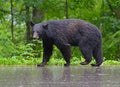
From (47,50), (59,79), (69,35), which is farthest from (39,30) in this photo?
(59,79)

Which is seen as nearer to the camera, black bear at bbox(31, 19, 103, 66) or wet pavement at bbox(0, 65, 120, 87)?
wet pavement at bbox(0, 65, 120, 87)

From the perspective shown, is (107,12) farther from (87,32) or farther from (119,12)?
(87,32)

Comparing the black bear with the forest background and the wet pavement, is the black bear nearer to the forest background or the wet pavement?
the wet pavement

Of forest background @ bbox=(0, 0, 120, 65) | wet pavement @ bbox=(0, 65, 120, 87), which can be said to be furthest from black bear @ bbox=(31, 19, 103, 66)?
forest background @ bbox=(0, 0, 120, 65)

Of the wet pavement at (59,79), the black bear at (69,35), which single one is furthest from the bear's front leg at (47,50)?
the wet pavement at (59,79)

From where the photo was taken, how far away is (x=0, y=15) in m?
19.9

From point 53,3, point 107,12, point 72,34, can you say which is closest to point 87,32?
point 72,34

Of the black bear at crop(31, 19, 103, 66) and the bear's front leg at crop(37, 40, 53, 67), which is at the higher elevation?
the black bear at crop(31, 19, 103, 66)

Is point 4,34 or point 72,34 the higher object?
point 72,34

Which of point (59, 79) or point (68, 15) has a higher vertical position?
point (59, 79)

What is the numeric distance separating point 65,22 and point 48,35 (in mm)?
612

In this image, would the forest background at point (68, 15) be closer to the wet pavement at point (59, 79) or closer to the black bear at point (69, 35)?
the black bear at point (69, 35)

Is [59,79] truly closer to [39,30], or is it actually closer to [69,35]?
[39,30]

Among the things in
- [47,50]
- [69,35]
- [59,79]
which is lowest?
[47,50]
